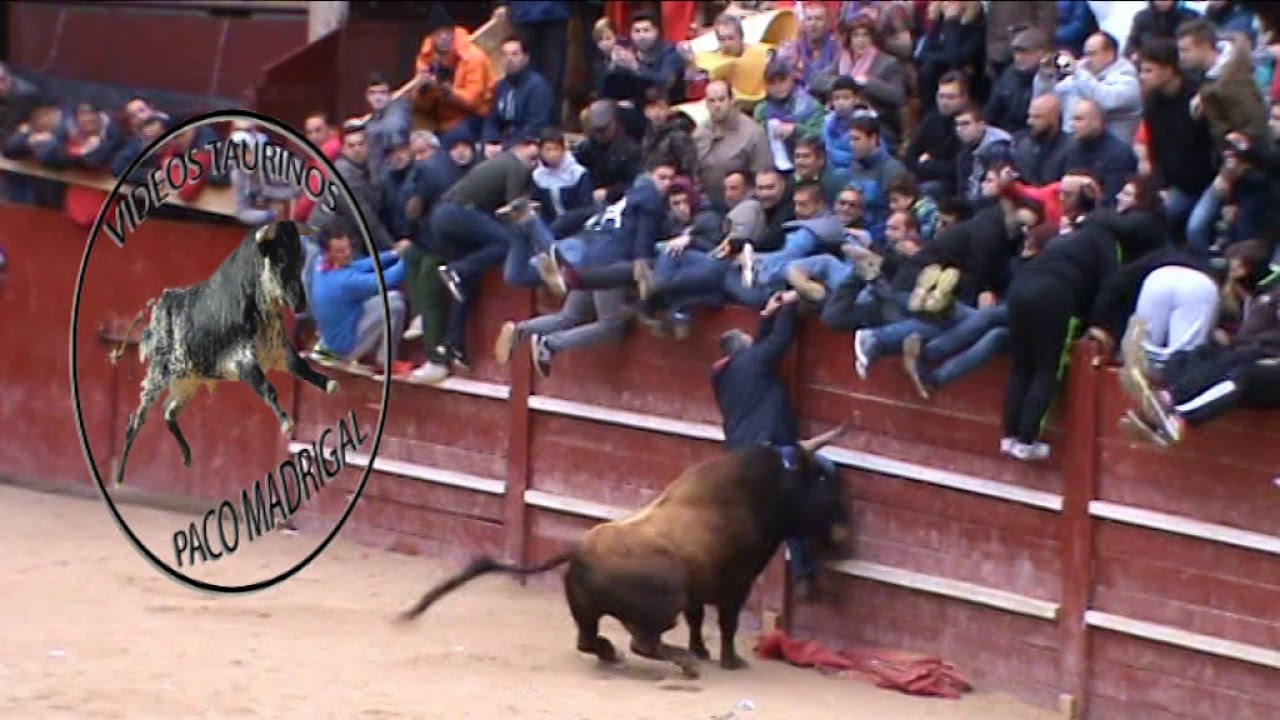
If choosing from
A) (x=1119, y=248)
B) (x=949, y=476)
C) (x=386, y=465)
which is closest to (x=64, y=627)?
(x=386, y=465)

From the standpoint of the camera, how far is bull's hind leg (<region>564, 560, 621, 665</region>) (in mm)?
11227

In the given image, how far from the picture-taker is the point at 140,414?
1371 cm

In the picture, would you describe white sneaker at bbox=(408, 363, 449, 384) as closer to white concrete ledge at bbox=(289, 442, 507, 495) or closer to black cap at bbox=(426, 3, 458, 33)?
white concrete ledge at bbox=(289, 442, 507, 495)

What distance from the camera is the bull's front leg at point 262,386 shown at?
39.0ft

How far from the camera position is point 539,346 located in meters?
12.8

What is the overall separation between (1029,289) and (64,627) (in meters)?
4.46

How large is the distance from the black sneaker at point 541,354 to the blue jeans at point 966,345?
222 centimetres

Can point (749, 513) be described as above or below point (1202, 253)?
below

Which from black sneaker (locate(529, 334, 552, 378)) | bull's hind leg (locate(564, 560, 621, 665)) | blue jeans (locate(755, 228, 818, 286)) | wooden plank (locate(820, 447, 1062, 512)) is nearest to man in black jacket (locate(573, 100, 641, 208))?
black sneaker (locate(529, 334, 552, 378))

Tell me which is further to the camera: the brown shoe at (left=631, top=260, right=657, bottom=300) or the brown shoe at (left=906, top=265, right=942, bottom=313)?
the brown shoe at (left=631, top=260, right=657, bottom=300)

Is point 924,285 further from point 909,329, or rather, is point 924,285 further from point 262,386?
point 262,386

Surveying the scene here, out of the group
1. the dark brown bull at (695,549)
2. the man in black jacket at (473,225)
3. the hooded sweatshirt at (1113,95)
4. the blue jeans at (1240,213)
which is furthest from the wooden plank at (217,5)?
the blue jeans at (1240,213)

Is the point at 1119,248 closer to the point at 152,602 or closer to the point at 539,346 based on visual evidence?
the point at 539,346

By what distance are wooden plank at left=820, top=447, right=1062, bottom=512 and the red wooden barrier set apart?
10 millimetres
